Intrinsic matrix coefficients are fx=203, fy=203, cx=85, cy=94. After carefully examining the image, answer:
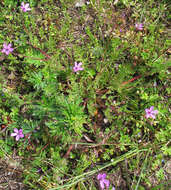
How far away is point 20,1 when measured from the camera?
307 centimetres

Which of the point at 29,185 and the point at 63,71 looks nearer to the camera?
the point at 29,185

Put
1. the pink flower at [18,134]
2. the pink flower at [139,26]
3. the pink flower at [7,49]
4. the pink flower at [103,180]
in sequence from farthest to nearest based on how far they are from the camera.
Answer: the pink flower at [139,26], the pink flower at [7,49], the pink flower at [18,134], the pink flower at [103,180]

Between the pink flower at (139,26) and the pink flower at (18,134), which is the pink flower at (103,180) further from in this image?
the pink flower at (139,26)

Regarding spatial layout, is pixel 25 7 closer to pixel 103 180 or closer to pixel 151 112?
pixel 151 112

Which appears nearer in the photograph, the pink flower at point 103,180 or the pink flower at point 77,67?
the pink flower at point 103,180

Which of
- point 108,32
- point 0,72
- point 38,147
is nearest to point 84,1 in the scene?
point 108,32

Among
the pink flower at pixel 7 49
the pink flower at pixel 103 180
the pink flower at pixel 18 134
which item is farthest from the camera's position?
the pink flower at pixel 7 49

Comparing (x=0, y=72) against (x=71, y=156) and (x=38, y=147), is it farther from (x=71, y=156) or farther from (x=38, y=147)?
(x=71, y=156)

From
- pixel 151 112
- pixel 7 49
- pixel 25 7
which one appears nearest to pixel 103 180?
pixel 151 112

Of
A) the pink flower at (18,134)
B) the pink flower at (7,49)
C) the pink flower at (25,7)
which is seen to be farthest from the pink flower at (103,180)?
Result: the pink flower at (25,7)

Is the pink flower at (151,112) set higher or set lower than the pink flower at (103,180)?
higher

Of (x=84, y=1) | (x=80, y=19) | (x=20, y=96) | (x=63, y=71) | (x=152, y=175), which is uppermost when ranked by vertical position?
(x=84, y=1)

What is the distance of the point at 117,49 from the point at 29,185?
2.10 m

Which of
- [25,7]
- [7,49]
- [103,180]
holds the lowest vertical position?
[103,180]
